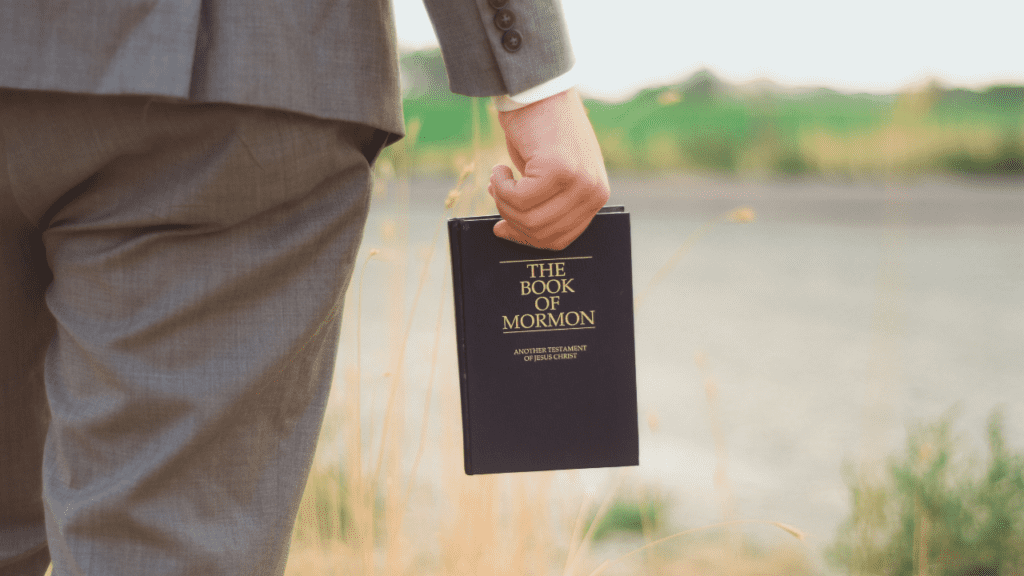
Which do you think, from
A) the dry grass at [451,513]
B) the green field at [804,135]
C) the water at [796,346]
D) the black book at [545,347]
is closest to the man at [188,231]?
the black book at [545,347]

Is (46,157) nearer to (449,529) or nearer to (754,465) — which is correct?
(449,529)

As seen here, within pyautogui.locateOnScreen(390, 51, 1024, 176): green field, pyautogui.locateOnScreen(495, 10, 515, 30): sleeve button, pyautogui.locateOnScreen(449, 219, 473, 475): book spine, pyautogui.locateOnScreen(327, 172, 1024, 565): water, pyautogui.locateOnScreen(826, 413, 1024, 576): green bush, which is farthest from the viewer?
pyautogui.locateOnScreen(390, 51, 1024, 176): green field

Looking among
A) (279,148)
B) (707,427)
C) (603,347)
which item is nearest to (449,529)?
(603,347)

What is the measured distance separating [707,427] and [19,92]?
7.74 ft

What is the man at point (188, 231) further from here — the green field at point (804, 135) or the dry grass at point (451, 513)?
the green field at point (804, 135)

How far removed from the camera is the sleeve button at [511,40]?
2.40 ft

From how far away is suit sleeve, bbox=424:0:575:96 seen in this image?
73 cm

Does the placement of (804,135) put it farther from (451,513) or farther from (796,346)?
(451,513)

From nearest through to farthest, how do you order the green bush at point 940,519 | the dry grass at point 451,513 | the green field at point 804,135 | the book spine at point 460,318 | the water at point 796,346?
the book spine at point 460,318
the dry grass at point 451,513
the green bush at point 940,519
the water at point 796,346
the green field at point 804,135

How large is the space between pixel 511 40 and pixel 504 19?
0.02 meters

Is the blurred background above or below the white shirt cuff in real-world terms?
below

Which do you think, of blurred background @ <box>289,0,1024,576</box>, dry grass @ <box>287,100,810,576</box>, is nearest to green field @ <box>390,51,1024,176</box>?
blurred background @ <box>289,0,1024,576</box>

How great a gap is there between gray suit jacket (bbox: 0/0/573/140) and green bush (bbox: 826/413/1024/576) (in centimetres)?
131

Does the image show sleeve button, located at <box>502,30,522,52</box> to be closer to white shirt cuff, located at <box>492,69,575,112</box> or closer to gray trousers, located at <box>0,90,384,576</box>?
white shirt cuff, located at <box>492,69,575,112</box>
